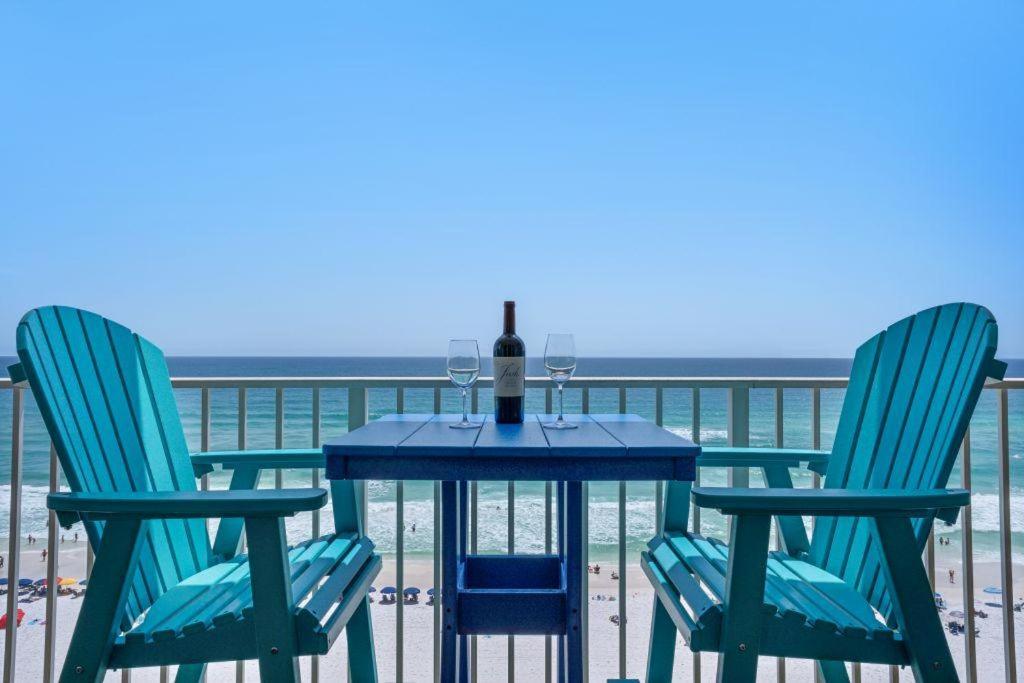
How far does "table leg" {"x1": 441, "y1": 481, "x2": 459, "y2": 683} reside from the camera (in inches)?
59.3

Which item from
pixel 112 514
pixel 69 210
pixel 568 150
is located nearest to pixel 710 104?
pixel 568 150

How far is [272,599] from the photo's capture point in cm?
116

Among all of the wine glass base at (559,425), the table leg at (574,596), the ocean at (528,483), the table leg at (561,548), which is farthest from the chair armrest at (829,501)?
the ocean at (528,483)

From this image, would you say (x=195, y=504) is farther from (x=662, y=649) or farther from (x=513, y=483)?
(x=662, y=649)

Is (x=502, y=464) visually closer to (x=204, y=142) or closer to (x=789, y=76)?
(x=789, y=76)

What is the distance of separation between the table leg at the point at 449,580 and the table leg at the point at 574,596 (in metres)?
0.27

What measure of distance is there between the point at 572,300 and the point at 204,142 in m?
12.6

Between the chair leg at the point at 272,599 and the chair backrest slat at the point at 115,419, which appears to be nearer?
the chair leg at the point at 272,599

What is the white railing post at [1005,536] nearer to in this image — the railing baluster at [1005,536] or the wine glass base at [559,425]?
the railing baluster at [1005,536]

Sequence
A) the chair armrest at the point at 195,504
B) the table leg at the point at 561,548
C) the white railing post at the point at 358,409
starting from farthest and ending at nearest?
the white railing post at the point at 358,409 < the table leg at the point at 561,548 < the chair armrest at the point at 195,504

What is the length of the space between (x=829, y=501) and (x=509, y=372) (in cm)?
87

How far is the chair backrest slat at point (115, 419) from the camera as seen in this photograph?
132 centimetres

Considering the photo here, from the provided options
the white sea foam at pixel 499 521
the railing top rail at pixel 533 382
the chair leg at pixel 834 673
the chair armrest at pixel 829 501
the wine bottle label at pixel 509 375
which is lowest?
the white sea foam at pixel 499 521

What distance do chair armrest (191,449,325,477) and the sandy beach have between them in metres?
3.77
